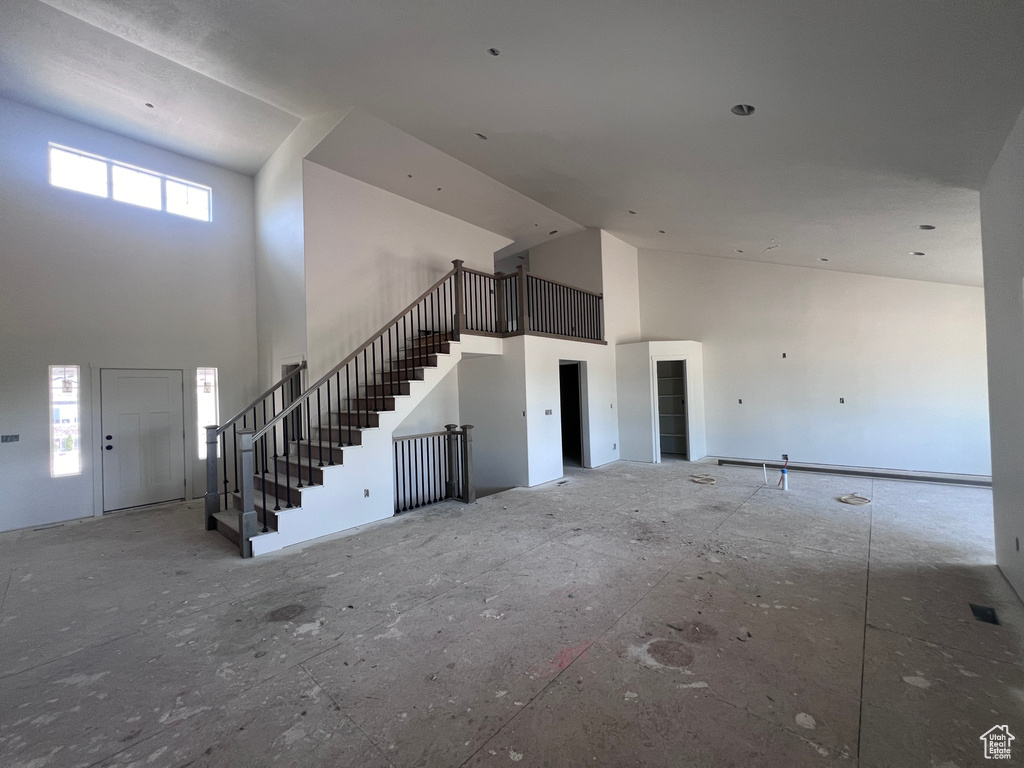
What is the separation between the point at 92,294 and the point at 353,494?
4.89m

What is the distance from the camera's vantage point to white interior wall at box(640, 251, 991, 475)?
628 cm

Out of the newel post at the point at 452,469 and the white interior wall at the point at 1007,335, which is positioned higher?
the white interior wall at the point at 1007,335

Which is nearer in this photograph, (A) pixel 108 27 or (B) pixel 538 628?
(B) pixel 538 628

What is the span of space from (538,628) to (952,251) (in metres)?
6.01

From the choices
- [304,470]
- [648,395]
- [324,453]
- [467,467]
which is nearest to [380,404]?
[324,453]

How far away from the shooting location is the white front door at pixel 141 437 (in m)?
6.06

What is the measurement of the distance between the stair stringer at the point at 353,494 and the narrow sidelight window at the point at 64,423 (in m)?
3.90

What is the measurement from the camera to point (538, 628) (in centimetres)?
267

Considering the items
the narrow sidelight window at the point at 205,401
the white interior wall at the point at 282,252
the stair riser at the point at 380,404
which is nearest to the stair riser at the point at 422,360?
the stair riser at the point at 380,404

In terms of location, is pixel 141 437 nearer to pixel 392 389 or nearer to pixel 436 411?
pixel 392 389

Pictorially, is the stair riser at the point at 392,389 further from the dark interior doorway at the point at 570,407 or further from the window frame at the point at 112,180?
the dark interior doorway at the point at 570,407

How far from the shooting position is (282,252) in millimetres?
6594

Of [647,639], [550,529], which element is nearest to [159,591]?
[550,529]

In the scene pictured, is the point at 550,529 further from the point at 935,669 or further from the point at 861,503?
the point at 861,503
